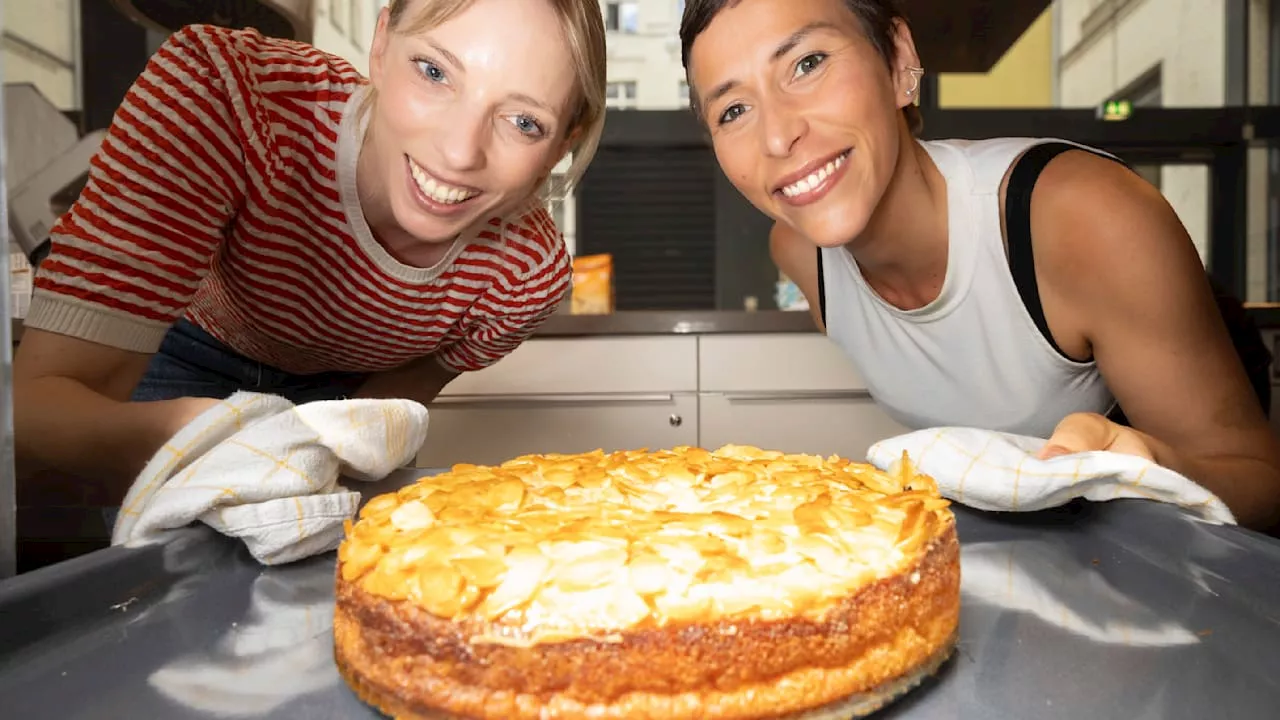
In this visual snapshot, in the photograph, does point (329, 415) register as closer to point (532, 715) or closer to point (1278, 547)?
point (532, 715)

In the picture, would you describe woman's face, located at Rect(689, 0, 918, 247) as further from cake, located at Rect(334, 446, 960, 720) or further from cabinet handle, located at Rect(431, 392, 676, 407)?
cabinet handle, located at Rect(431, 392, 676, 407)

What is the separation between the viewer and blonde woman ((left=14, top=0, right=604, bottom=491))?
553 millimetres

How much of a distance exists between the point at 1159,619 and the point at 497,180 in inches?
19.1

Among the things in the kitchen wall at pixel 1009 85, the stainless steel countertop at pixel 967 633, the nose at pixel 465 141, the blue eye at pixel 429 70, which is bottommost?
the stainless steel countertop at pixel 967 633

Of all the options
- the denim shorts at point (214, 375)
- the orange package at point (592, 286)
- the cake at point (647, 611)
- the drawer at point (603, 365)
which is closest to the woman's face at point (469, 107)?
the denim shorts at point (214, 375)

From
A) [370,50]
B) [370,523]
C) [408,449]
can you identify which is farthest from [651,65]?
[370,523]

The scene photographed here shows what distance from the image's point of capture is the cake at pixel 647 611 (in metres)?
0.29

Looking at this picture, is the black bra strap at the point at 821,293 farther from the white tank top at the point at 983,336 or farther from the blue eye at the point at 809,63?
the blue eye at the point at 809,63

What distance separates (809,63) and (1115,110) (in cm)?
124

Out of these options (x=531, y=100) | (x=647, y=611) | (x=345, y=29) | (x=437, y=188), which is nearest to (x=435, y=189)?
(x=437, y=188)

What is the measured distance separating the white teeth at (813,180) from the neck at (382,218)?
29 centimetres

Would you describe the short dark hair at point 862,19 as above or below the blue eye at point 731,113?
above

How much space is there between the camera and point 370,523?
371mm

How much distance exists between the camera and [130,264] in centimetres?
58
